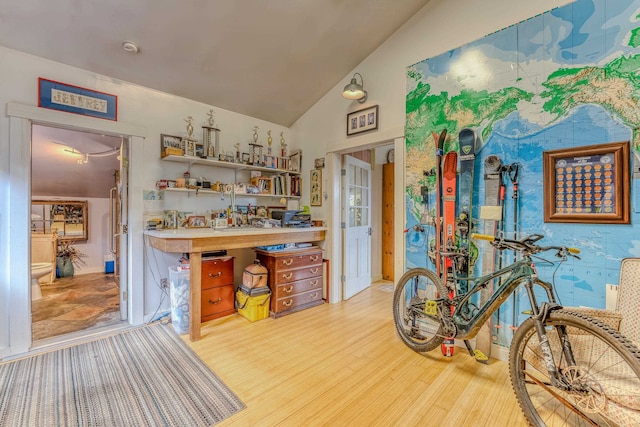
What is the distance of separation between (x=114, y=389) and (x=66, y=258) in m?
3.98

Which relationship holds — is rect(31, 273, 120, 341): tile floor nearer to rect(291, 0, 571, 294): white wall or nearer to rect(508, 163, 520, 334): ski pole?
rect(291, 0, 571, 294): white wall

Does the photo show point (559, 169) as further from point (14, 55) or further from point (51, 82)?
point (14, 55)

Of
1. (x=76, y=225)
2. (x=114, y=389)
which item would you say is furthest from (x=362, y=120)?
(x=76, y=225)

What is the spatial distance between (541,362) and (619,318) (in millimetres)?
488

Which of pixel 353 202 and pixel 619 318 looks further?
pixel 353 202

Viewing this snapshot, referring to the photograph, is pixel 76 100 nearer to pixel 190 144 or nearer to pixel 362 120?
pixel 190 144

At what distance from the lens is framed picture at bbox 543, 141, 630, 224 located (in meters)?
1.69

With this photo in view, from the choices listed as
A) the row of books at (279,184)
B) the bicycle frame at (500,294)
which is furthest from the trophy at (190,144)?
the bicycle frame at (500,294)

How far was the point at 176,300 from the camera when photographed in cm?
262

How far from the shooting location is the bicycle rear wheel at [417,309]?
219cm

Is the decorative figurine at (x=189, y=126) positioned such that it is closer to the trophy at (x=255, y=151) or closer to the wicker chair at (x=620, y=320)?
the trophy at (x=255, y=151)

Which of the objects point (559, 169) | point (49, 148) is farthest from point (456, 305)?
point (49, 148)

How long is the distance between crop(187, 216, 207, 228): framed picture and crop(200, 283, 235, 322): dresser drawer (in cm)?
77

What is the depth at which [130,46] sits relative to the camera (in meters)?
2.31
